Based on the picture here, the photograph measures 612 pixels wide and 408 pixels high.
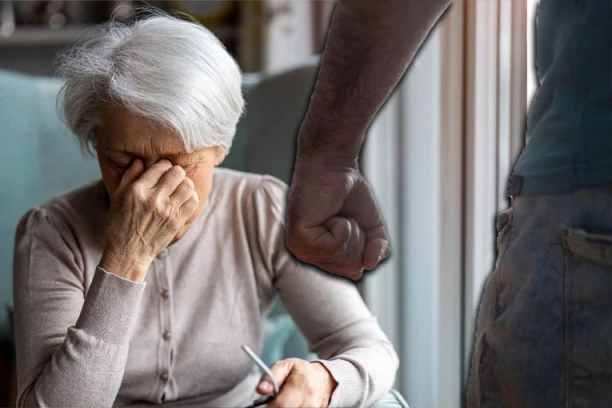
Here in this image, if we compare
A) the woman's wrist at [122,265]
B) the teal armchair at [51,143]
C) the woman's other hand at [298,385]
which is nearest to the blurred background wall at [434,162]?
the teal armchair at [51,143]

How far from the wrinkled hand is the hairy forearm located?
17 mm

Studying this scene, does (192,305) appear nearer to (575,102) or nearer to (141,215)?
(141,215)

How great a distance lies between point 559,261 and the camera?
57cm

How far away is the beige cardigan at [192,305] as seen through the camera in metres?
0.90

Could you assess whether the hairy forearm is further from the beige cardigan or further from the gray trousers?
the beige cardigan

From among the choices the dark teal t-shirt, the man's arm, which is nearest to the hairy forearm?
the man's arm

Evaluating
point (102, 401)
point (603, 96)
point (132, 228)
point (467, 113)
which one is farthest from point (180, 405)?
point (603, 96)

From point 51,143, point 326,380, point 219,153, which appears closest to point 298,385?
point 326,380

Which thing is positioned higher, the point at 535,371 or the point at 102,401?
the point at 535,371

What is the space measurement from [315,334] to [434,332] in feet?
0.60

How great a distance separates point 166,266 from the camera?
1.02m

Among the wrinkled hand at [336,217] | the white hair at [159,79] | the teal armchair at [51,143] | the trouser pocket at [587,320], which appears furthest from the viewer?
the teal armchair at [51,143]

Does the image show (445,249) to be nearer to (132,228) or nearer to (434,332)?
(434,332)

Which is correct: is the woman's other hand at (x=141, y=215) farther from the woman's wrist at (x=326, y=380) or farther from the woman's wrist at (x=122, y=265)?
the woman's wrist at (x=326, y=380)
